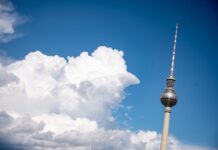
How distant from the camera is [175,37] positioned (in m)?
126

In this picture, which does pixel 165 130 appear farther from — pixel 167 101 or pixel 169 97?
pixel 169 97

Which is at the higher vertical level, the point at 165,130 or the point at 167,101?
the point at 167,101

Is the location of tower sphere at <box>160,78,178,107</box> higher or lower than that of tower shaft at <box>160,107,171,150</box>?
higher

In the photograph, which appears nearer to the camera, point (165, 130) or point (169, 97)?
point (165, 130)

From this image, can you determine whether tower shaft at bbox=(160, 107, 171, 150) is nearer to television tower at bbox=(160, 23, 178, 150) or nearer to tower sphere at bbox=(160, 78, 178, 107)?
television tower at bbox=(160, 23, 178, 150)

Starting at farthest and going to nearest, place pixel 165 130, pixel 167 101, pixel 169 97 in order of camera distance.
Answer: pixel 169 97 < pixel 167 101 < pixel 165 130

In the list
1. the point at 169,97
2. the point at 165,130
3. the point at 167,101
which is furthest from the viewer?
the point at 169,97

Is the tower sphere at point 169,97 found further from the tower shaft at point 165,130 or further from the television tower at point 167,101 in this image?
the tower shaft at point 165,130

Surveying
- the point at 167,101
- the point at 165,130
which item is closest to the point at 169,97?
the point at 167,101

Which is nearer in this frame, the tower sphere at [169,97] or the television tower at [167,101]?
the television tower at [167,101]

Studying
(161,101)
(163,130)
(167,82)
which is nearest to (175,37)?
(167,82)

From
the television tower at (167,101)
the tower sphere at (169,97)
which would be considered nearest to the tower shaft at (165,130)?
the television tower at (167,101)

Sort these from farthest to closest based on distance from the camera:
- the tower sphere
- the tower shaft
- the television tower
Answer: the tower sphere
the television tower
the tower shaft

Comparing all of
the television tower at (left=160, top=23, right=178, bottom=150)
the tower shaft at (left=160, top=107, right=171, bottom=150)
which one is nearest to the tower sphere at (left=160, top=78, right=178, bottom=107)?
the television tower at (left=160, top=23, right=178, bottom=150)
